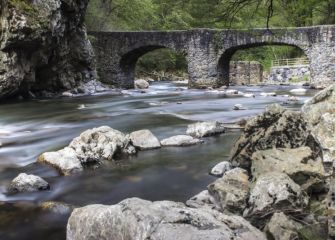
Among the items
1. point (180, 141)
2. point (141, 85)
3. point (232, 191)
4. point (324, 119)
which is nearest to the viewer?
point (232, 191)

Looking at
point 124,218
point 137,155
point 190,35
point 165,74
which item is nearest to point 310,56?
point 190,35

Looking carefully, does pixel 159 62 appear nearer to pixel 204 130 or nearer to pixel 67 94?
pixel 67 94

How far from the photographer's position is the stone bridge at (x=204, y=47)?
79.9ft

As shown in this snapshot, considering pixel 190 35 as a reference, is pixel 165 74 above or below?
below

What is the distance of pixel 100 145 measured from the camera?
7.74 meters

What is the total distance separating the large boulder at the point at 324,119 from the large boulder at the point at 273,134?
0.16 m

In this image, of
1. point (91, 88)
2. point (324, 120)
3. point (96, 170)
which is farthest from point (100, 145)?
point (91, 88)

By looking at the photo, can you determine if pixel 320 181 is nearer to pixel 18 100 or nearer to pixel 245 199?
pixel 245 199

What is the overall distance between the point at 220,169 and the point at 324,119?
5.65ft

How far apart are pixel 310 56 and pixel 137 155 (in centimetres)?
1903

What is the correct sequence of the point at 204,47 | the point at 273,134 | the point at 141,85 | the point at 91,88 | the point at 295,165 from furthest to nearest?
the point at 141,85, the point at 204,47, the point at 91,88, the point at 273,134, the point at 295,165

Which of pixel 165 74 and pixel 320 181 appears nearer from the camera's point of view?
pixel 320 181

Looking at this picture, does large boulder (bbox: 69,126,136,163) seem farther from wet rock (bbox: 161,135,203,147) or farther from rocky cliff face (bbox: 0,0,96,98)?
rocky cliff face (bbox: 0,0,96,98)

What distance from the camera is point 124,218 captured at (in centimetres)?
383
